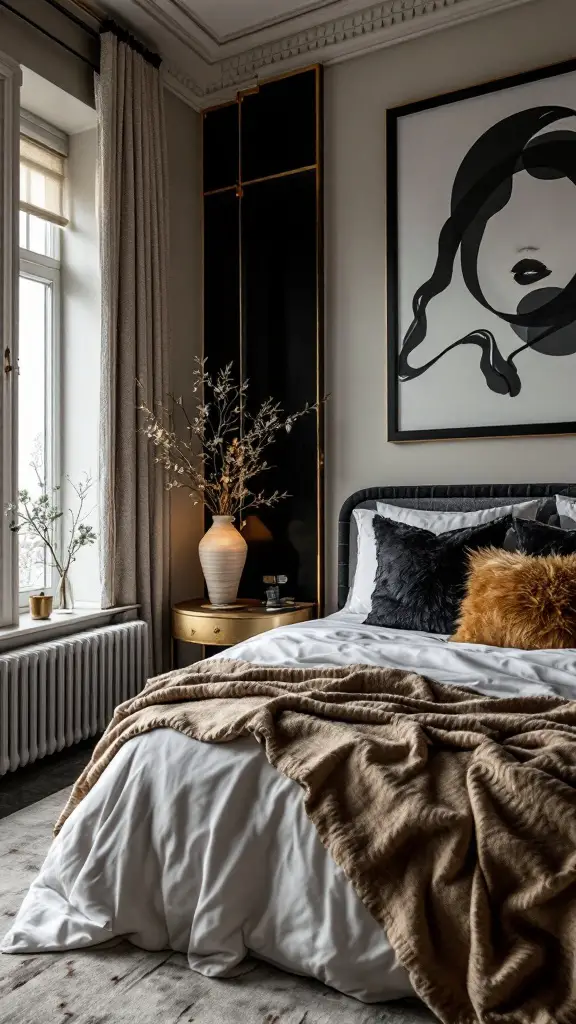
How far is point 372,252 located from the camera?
3639 mm

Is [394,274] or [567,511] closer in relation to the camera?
[567,511]

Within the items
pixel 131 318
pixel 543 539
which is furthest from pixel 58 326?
pixel 543 539

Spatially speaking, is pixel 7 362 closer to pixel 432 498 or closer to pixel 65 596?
pixel 65 596

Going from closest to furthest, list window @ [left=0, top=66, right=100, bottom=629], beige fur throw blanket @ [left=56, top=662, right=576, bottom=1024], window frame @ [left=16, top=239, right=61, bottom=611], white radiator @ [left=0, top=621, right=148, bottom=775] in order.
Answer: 1. beige fur throw blanket @ [left=56, top=662, right=576, bottom=1024]
2. white radiator @ [left=0, top=621, right=148, bottom=775]
3. window @ [left=0, top=66, right=100, bottom=629]
4. window frame @ [left=16, top=239, right=61, bottom=611]

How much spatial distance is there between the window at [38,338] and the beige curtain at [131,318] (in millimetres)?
323

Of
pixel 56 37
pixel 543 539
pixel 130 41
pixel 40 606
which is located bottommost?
pixel 40 606

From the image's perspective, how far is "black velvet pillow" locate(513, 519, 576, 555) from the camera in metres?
2.69

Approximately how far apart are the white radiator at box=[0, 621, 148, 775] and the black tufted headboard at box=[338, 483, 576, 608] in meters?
0.99

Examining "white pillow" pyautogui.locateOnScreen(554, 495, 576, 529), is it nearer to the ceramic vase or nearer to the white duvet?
the white duvet

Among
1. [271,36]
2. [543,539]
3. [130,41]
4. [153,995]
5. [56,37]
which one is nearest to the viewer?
[153,995]

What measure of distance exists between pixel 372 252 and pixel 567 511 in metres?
1.56

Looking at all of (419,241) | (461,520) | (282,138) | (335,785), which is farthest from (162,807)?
(282,138)

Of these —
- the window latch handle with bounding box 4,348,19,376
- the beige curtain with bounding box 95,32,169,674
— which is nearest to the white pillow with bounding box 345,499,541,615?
the beige curtain with bounding box 95,32,169,674

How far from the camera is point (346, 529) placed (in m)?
3.60
